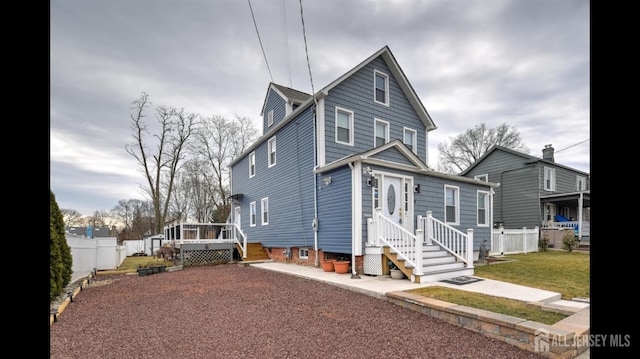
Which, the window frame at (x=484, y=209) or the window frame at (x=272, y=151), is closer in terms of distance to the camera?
the window frame at (x=484, y=209)

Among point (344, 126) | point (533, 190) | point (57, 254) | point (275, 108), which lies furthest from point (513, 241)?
point (57, 254)

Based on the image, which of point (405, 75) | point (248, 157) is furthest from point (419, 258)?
point (248, 157)

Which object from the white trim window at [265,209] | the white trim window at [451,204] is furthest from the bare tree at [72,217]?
the white trim window at [451,204]

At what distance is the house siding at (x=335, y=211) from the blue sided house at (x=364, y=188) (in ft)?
0.10

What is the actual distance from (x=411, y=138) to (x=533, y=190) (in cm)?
1008

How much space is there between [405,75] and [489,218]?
21.1 ft

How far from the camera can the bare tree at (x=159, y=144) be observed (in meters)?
21.6

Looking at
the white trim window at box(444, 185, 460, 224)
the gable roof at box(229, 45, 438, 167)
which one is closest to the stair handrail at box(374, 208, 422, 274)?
the white trim window at box(444, 185, 460, 224)

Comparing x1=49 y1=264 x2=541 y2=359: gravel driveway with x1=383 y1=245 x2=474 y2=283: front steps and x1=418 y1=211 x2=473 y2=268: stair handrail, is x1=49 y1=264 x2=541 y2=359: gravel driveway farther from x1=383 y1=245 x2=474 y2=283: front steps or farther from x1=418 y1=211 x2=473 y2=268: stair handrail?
x1=418 y1=211 x2=473 y2=268: stair handrail

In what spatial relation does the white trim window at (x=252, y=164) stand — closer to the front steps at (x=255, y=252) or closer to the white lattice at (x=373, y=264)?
the front steps at (x=255, y=252)

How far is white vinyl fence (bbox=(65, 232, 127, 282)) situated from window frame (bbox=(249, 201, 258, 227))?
550cm

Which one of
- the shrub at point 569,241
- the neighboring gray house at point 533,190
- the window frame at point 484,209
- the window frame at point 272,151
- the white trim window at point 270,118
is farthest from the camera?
the neighboring gray house at point 533,190

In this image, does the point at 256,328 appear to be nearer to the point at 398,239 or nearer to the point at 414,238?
the point at 414,238
